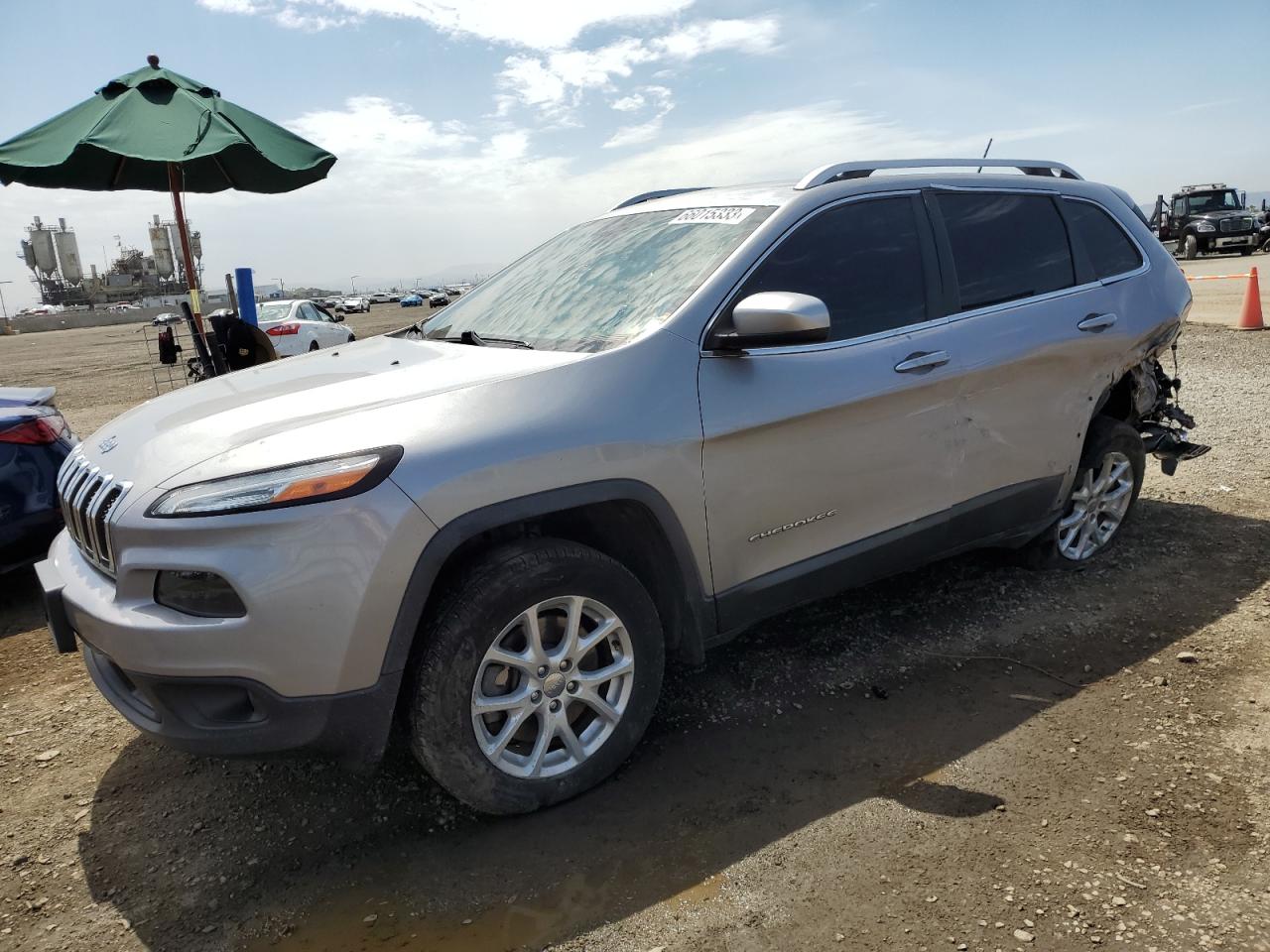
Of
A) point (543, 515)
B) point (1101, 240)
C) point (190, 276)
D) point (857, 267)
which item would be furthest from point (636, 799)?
point (190, 276)

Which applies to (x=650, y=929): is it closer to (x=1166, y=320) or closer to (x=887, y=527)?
(x=887, y=527)

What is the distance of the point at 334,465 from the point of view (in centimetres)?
226

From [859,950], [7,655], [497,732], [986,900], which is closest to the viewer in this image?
[859,950]

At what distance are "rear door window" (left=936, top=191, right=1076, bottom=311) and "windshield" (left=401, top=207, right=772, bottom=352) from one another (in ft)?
3.14

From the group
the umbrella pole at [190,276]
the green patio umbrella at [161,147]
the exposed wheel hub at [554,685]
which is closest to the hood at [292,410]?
the exposed wheel hub at [554,685]

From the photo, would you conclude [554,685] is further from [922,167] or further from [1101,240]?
[1101,240]

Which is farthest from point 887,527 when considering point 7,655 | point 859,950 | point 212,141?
point 212,141

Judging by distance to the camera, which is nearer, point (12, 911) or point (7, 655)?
point (12, 911)

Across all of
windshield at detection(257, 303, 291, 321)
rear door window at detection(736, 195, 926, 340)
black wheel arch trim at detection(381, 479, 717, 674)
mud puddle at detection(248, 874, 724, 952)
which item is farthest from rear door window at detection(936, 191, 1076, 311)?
windshield at detection(257, 303, 291, 321)

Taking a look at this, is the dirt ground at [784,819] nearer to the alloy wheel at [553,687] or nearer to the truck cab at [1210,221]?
the alloy wheel at [553,687]

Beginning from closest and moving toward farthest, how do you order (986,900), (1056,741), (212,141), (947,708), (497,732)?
(986,900)
(497,732)
(1056,741)
(947,708)
(212,141)

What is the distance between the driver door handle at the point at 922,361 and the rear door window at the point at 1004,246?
318mm

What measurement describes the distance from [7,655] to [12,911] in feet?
6.89

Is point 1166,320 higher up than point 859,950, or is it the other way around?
point 1166,320
